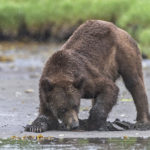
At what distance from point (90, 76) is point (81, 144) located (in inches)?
50.7

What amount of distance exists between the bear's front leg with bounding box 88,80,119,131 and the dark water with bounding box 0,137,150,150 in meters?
0.66

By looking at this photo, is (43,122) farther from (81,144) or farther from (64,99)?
(81,144)

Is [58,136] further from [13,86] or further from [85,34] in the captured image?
[13,86]

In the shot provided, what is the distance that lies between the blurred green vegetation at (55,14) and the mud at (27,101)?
284cm

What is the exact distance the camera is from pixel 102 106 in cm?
830

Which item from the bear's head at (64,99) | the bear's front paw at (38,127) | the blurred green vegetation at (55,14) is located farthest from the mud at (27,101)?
the blurred green vegetation at (55,14)

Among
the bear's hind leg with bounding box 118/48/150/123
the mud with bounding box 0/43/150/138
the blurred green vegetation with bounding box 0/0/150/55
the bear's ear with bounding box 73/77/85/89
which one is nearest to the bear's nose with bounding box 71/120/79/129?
the mud with bounding box 0/43/150/138

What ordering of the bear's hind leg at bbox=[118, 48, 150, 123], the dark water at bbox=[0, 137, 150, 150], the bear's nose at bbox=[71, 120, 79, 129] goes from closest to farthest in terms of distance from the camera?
the dark water at bbox=[0, 137, 150, 150]
the bear's nose at bbox=[71, 120, 79, 129]
the bear's hind leg at bbox=[118, 48, 150, 123]

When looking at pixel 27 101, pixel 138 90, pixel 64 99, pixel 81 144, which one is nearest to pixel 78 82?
pixel 64 99

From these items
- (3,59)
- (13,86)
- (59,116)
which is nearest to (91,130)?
(59,116)

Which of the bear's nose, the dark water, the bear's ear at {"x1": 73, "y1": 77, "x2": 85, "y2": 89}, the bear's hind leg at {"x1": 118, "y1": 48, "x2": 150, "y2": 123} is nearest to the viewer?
the dark water

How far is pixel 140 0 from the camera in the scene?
76.9 ft

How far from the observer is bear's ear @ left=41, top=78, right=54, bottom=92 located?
25.7 ft

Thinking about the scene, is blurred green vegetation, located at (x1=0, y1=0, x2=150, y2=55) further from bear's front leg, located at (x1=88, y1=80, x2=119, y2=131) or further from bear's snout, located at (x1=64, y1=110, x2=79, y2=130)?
bear's snout, located at (x1=64, y1=110, x2=79, y2=130)
